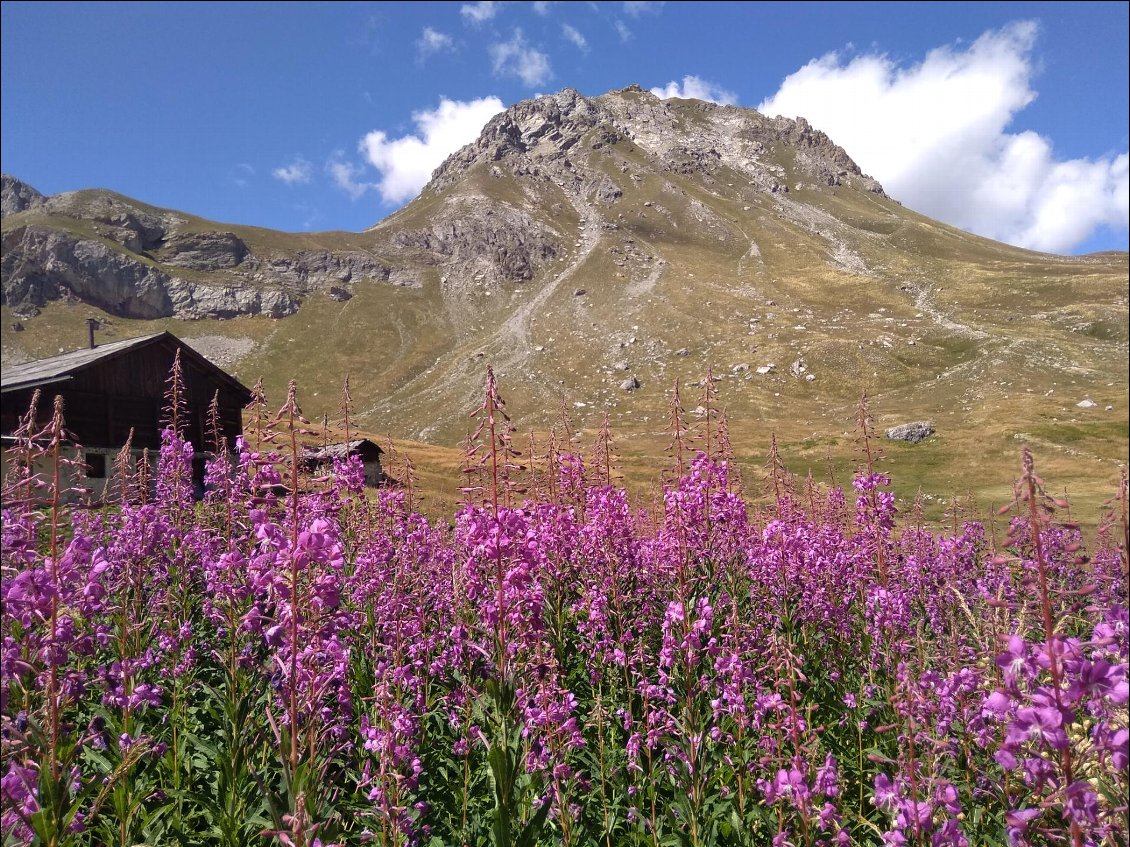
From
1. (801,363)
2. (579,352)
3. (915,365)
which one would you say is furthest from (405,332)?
(915,365)

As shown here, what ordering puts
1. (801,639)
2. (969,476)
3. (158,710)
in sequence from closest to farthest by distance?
(158,710) → (801,639) → (969,476)

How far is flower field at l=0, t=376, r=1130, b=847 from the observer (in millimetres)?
3275

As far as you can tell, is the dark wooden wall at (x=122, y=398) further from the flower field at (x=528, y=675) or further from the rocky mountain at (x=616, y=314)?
the rocky mountain at (x=616, y=314)

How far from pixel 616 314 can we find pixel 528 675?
5567 inches

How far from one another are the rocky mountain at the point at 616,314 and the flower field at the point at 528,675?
191ft

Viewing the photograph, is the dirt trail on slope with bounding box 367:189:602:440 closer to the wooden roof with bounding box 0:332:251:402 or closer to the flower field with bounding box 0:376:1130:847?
the wooden roof with bounding box 0:332:251:402

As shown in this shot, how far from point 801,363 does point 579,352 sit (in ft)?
143

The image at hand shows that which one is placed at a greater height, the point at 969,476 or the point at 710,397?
the point at 710,397

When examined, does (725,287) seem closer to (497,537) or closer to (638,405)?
(638,405)

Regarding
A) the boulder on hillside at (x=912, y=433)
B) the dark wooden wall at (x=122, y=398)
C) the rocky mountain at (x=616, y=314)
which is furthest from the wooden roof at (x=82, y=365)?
the boulder on hillside at (x=912, y=433)

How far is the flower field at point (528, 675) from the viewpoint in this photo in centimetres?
328

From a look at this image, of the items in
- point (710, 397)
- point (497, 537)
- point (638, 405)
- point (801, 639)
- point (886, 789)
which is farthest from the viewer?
point (638, 405)

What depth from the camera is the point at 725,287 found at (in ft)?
507

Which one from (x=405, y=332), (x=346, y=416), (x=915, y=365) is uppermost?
(x=405, y=332)
